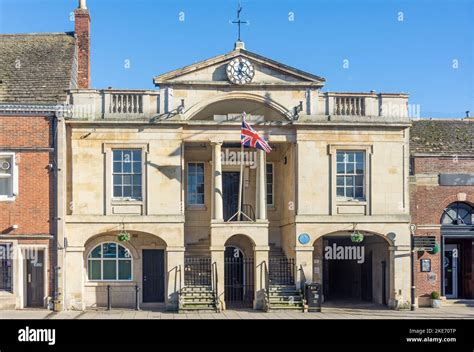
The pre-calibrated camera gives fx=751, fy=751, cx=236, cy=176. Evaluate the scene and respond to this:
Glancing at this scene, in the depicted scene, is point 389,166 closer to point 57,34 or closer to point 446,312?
point 446,312

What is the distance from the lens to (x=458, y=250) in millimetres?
31234


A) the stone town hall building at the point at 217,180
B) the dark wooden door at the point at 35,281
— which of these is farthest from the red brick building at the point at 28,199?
the stone town hall building at the point at 217,180

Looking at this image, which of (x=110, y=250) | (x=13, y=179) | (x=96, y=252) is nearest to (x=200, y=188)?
(x=110, y=250)

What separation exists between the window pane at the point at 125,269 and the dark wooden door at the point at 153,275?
0.57 metres

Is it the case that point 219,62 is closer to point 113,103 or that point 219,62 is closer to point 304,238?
point 113,103

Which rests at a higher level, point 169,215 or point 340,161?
point 340,161

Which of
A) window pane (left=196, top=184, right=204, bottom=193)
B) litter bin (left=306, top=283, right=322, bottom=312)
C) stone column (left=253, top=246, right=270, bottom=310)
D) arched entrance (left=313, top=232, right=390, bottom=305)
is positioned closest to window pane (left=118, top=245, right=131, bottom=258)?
window pane (left=196, top=184, right=204, bottom=193)

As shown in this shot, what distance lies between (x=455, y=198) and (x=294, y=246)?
6893 millimetres

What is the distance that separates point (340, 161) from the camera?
28.9 m

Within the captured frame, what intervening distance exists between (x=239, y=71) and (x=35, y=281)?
35.5 ft

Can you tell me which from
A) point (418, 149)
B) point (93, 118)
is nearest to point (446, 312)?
point (418, 149)

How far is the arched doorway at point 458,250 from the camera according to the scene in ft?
98.7

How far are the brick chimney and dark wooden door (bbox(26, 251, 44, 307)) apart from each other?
8.28 meters
